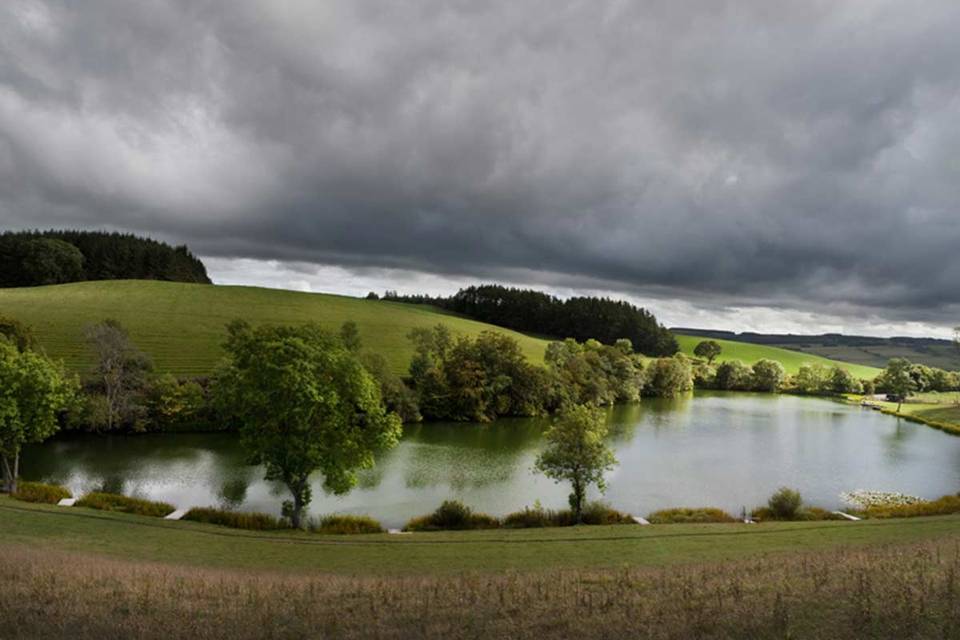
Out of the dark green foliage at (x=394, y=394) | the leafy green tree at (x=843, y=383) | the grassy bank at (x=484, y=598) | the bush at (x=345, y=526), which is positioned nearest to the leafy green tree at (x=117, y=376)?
the dark green foliage at (x=394, y=394)

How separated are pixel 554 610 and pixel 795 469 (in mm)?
45046

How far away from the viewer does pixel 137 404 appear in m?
56.0

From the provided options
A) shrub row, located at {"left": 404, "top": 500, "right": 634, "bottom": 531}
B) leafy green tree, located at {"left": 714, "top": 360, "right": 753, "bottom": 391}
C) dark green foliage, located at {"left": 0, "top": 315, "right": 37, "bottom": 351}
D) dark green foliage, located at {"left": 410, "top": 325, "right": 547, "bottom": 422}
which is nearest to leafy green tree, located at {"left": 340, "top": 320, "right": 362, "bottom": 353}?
dark green foliage, located at {"left": 410, "top": 325, "right": 547, "bottom": 422}

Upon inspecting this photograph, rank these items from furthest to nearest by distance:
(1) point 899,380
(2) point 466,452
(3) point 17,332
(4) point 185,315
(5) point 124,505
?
(1) point 899,380 → (4) point 185,315 → (3) point 17,332 → (2) point 466,452 → (5) point 124,505

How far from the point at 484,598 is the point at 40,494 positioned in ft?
89.9

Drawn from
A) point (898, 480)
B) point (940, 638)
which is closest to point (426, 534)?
point (940, 638)

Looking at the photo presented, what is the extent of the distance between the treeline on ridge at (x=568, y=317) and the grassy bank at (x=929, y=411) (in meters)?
51.1

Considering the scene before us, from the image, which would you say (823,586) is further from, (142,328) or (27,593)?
(142,328)

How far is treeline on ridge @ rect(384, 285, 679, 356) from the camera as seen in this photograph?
155 meters

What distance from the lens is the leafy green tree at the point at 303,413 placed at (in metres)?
26.1

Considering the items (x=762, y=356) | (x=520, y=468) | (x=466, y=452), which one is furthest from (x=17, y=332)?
(x=762, y=356)

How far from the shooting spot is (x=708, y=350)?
158 meters

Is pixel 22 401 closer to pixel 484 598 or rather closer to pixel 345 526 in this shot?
pixel 345 526

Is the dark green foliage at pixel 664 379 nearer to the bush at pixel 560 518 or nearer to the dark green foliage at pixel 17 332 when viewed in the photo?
the bush at pixel 560 518
